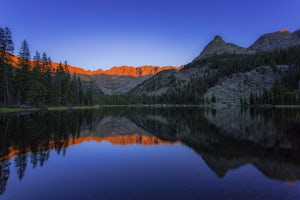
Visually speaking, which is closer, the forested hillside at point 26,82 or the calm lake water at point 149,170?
the calm lake water at point 149,170

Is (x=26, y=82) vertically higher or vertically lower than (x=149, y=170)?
higher

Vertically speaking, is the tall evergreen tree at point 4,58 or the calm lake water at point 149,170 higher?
the tall evergreen tree at point 4,58

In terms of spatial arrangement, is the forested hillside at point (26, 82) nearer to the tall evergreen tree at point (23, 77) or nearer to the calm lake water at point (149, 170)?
the tall evergreen tree at point (23, 77)

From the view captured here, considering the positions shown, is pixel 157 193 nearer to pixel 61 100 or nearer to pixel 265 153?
pixel 265 153

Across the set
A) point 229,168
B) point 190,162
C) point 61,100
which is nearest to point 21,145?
point 190,162

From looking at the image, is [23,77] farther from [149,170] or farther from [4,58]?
[149,170]

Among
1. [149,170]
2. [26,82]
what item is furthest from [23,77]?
[149,170]

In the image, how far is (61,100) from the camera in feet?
362

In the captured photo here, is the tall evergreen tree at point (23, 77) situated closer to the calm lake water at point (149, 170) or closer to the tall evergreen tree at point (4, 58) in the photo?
the tall evergreen tree at point (4, 58)

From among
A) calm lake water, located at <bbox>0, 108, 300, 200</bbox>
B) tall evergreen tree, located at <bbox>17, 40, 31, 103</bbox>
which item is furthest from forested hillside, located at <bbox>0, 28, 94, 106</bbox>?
calm lake water, located at <bbox>0, 108, 300, 200</bbox>

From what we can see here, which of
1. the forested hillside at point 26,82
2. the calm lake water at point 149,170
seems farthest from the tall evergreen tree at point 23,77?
the calm lake water at point 149,170

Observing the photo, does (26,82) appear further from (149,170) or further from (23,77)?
(149,170)

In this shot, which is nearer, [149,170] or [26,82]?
[149,170]

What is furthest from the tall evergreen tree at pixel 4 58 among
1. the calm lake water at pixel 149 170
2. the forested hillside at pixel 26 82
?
the calm lake water at pixel 149 170
